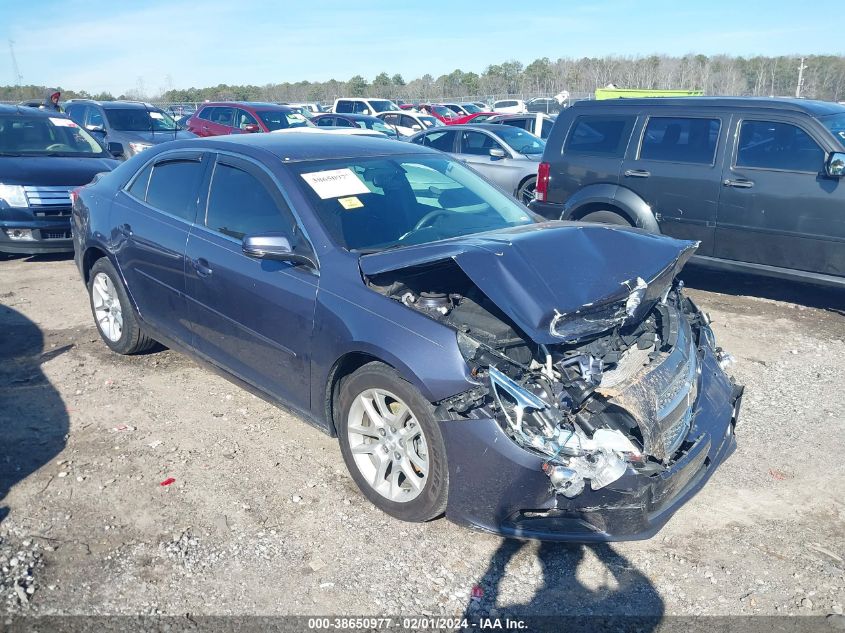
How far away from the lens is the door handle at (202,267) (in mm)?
4488

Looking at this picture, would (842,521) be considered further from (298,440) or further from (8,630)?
(8,630)

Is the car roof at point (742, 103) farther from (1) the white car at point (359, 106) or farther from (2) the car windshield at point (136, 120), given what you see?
(1) the white car at point (359, 106)

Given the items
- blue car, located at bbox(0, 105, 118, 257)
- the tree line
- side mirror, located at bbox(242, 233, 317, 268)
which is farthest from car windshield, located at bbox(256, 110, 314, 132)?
the tree line

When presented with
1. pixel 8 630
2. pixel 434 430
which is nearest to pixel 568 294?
pixel 434 430

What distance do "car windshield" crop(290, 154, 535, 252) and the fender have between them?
3.15 m

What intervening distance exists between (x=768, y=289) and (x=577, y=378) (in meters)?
5.79

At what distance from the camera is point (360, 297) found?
368cm

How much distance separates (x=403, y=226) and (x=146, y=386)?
2421 mm

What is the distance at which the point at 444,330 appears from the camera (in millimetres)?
3336

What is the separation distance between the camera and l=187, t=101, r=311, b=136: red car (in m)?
16.7

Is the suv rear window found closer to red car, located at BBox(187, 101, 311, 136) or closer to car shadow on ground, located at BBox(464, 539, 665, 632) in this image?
car shadow on ground, located at BBox(464, 539, 665, 632)

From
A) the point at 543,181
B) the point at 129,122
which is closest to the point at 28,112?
the point at 129,122

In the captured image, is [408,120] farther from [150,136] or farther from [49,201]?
[49,201]

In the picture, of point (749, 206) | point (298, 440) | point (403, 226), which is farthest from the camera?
point (749, 206)
